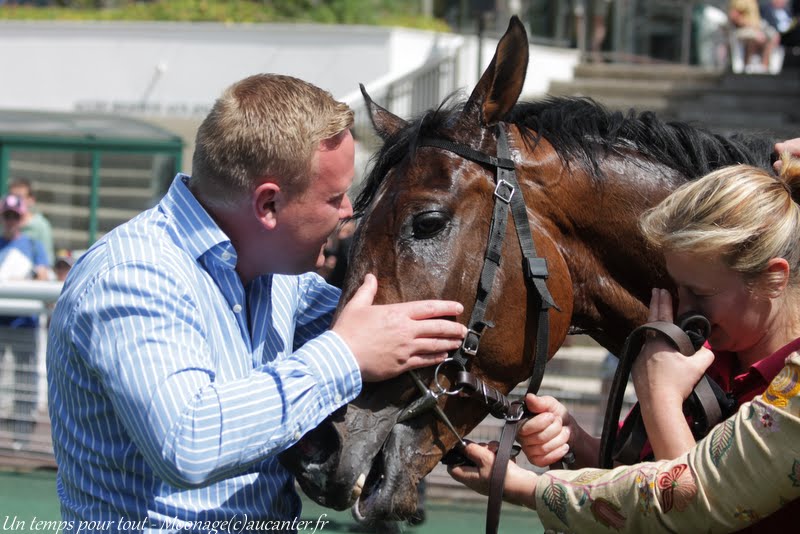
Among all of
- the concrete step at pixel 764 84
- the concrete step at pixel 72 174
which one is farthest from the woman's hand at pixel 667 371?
the concrete step at pixel 764 84

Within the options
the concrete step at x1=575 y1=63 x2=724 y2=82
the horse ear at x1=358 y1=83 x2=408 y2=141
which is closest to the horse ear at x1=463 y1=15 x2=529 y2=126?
the horse ear at x1=358 y1=83 x2=408 y2=141

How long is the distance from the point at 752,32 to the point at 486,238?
1286cm

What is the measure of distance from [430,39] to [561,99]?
36.3 ft

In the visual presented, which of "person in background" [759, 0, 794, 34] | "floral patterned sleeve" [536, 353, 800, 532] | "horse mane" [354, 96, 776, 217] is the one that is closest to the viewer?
"floral patterned sleeve" [536, 353, 800, 532]

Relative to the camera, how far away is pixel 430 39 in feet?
44.5

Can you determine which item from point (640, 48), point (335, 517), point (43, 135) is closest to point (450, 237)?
point (335, 517)

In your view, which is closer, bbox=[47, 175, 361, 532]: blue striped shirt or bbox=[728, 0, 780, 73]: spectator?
bbox=[47, 175, 361, 532]: blue striped shirt

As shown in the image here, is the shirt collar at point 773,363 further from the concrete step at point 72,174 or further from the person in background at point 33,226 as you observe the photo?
the concrete step at point 72,174

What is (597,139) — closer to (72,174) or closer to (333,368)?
(333,368)

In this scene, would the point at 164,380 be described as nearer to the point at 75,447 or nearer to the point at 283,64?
the point at 75,447

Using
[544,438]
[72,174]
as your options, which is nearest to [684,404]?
[544,438]

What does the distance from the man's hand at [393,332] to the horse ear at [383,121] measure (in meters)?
0.68

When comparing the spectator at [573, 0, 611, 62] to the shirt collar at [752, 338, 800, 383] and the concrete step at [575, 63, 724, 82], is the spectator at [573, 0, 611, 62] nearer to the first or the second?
the concrete step at [575, 63, 724, 82]

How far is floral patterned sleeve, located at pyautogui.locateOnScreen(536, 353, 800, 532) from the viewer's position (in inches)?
69.7
